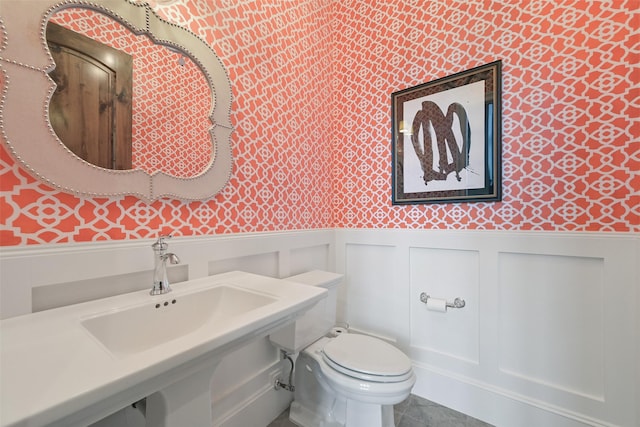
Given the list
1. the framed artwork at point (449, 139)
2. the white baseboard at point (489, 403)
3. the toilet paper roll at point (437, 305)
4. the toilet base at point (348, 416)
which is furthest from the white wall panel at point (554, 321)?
the toilet base at point (348, 416)

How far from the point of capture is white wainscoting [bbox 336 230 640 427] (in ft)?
3.85

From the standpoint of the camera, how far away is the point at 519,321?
1.39 metres

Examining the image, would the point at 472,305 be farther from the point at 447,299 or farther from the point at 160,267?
the point at 160,267

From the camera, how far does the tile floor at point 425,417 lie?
144 centimetres

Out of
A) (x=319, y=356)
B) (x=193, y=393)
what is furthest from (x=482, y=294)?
(x=193, y=393)

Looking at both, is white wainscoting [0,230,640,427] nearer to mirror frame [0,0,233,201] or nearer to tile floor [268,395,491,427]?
tile floor [268,395,491,427]

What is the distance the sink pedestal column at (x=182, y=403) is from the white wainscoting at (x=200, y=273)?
0.38m

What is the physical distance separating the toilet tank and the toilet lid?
0.13 meters

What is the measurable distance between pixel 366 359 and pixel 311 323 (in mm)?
344

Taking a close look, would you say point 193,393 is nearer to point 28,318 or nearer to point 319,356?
point 28,318

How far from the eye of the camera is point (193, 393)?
2.32ft

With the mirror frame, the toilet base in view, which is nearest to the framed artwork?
the toilet base

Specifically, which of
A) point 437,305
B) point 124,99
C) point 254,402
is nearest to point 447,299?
point 437,305

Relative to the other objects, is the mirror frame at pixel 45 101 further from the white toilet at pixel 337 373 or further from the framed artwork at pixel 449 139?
the framed artwork at pixel 449 139
